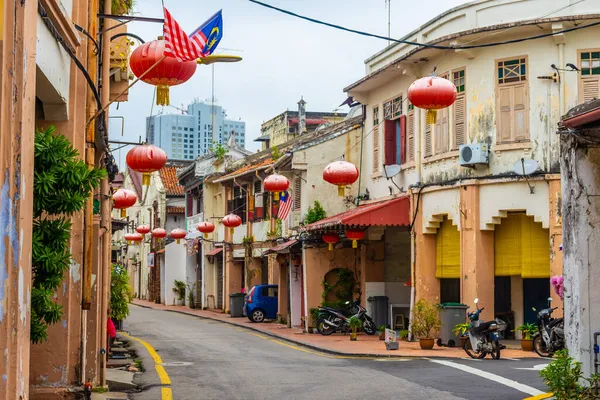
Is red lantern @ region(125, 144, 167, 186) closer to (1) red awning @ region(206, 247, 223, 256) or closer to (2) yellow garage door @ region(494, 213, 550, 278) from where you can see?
(2) yellow garage door @ region(494, 213, 550, 278)

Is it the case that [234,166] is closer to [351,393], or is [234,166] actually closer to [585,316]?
[351,393]

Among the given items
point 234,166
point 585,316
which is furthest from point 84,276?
point 234,166

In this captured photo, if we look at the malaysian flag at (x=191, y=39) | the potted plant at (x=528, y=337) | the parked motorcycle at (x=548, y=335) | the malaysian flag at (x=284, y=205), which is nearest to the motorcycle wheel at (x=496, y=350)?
the parked motorcycle at (x=548, y=335)

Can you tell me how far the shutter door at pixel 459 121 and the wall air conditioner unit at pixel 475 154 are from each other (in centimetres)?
70

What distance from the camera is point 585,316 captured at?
1045 cm

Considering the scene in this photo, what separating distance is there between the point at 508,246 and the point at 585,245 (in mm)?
12609

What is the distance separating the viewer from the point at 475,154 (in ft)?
74.0

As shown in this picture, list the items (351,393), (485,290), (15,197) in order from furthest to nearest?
(485,290) → (351,393) → (15,197)

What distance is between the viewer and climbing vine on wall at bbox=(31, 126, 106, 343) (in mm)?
7902

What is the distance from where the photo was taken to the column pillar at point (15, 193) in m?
6.48

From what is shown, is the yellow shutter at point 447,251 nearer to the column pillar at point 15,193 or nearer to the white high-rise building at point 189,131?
the column pillar at point 15,193

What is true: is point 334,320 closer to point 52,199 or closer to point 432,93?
point 432,93

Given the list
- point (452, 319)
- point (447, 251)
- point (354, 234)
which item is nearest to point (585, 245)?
point (452, 319)

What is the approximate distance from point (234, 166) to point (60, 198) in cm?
3576
